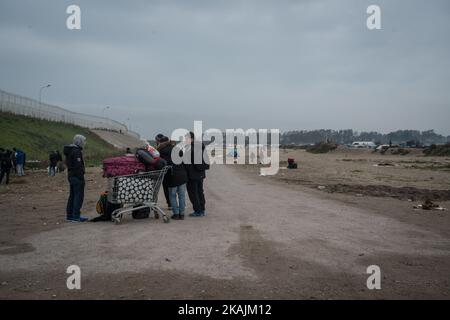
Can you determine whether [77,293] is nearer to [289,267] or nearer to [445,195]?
[289,267]

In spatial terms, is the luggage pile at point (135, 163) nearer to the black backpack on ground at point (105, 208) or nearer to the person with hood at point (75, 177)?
the black backpack on ground at point (105, 208)

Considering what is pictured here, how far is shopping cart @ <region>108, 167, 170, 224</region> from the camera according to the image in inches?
386

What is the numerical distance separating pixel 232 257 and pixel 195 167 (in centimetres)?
433

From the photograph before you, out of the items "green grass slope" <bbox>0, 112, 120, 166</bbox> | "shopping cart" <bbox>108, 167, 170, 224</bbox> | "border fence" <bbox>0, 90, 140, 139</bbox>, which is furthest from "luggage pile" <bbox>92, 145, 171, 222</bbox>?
"border fence" <bbox>0, 90, 140, 139</bbox>

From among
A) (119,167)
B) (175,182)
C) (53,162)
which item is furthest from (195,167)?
(53,162)

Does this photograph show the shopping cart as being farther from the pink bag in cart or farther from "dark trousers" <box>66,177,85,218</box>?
"dark trousers" <box>66,177,85,218</box>

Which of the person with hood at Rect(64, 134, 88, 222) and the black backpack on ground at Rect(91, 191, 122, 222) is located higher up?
the person with hood at Rect(64, 134, 88, 222)

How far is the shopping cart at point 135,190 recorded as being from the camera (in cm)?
981

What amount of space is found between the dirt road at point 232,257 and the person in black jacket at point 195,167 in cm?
58

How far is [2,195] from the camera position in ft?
56.3

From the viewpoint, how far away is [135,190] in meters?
9.95

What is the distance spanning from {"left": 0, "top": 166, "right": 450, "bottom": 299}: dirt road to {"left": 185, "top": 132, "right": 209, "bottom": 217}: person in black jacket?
0.58 metres
